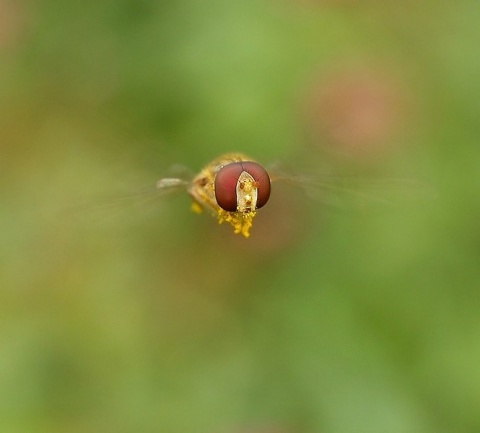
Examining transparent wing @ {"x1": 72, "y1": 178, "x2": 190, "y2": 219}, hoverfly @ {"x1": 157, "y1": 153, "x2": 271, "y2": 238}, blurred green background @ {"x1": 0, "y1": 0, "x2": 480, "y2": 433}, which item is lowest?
hoverfly @ {"x1": 157, "y1": 153, "x2": 271, "y2": 238}

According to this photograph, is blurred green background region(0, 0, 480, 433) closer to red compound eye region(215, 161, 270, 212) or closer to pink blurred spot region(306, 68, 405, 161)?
pink blurred spot region(306, 68, 405, 161)

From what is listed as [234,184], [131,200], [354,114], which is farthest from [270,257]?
[234,184]

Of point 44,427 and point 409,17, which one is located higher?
point 409,17

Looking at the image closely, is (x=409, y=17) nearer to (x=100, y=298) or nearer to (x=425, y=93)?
(x=425, y=93)

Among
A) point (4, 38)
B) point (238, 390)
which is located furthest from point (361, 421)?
point (4, 38)

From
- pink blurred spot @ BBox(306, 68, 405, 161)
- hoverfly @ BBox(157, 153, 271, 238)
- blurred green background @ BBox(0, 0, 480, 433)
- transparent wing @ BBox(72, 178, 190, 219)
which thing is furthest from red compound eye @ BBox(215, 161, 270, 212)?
pink blurred spot @ BBox(306, 68, 405, 161)

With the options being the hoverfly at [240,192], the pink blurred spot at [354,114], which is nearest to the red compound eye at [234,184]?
the hoverfly at [240,192]
